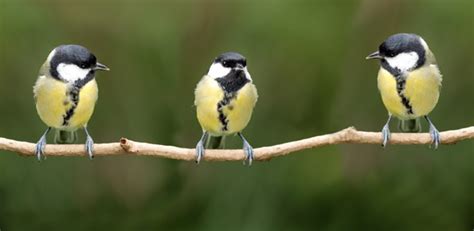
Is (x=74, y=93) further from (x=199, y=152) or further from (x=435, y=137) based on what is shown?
(x=435, y=137)

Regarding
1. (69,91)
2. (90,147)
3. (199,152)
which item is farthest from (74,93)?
(199,152)

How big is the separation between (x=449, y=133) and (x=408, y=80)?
13 centimetres

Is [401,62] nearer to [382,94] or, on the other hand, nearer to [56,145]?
[382,94]

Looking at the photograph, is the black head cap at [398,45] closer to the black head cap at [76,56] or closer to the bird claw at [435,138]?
the bird claw at [435,138]

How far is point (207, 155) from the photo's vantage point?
1.48 metres

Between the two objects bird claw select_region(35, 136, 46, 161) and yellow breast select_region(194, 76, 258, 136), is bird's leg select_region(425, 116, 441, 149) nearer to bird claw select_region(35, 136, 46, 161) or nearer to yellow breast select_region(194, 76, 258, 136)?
yellow breast select_region(194, 76, 258, 136)

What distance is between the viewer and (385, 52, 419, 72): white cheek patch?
1.47 metres

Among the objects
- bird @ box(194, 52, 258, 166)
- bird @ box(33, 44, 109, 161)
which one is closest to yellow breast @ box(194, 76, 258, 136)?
bird @ box(194, 52, 258, 166)

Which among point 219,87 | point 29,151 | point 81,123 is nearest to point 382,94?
point 219,87

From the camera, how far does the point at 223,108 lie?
1.49 meters

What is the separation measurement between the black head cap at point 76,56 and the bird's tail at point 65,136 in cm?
14

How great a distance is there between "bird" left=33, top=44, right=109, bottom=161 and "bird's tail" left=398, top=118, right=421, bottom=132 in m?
0.60

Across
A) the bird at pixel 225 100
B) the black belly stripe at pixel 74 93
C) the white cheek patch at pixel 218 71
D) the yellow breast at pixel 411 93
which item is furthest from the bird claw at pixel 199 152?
the yellow breast at pixel 411 93

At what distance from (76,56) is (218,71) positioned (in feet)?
0.89
